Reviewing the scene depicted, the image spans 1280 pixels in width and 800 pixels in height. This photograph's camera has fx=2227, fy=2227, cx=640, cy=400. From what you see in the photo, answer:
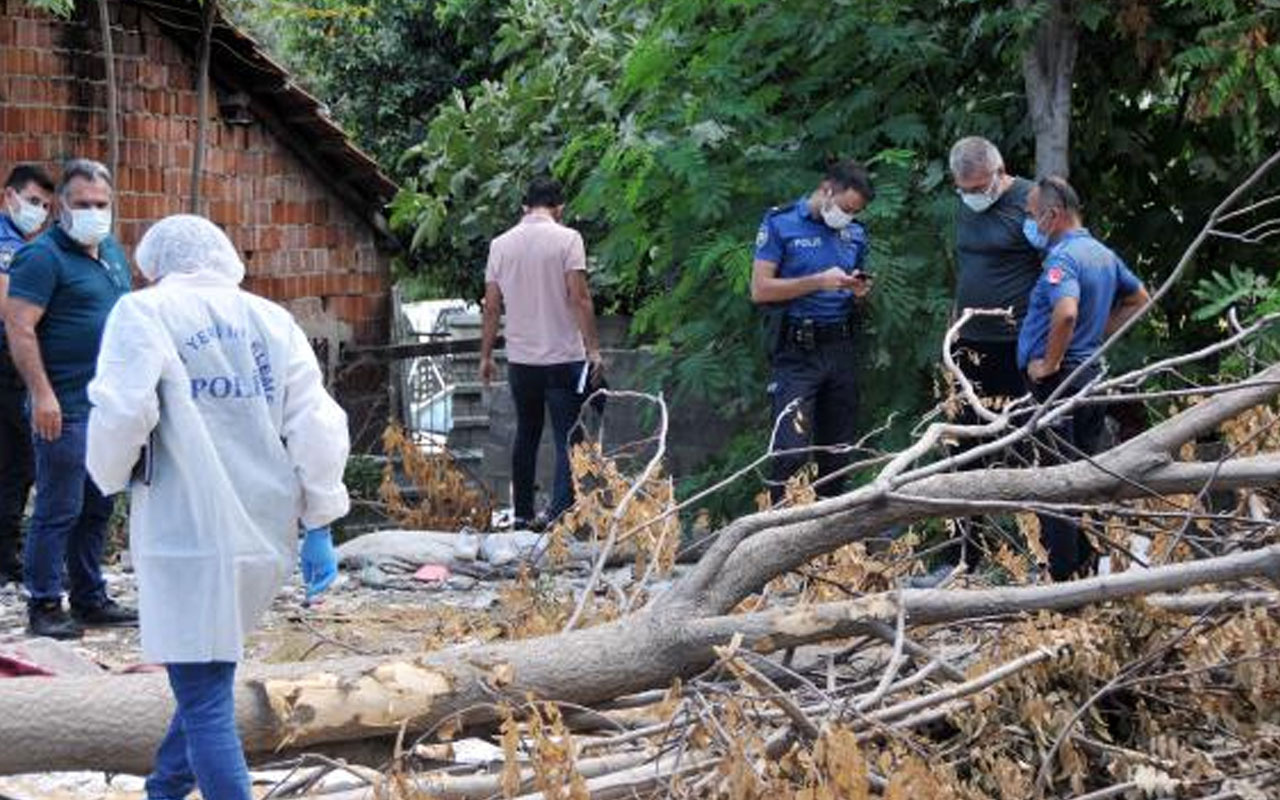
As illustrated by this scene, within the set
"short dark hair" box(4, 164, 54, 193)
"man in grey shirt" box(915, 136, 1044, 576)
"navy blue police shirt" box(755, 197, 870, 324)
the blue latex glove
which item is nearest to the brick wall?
"short dark hair" box(4, 164, 54, 193)

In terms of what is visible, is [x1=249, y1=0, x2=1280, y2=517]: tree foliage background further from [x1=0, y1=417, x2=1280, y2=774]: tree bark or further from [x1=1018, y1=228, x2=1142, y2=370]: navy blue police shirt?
[x1=0, y1=417, x2=1280, y2=774]: tree bark

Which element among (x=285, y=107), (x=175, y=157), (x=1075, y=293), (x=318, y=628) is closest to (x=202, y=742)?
(x=318, y=628)

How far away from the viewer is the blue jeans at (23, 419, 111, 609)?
7.68m

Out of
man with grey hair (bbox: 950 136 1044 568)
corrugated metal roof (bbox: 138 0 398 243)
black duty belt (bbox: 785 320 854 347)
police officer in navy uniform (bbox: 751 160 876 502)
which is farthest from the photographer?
corrugated metal roof (bbox: 138 0 398 243)

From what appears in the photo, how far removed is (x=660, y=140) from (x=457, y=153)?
13.4 feet

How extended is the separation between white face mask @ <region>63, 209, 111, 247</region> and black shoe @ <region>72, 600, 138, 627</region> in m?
1.35

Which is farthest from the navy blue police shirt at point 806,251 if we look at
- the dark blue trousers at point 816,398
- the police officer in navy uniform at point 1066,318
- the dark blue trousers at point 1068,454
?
the dark blue trousers at point 1068,454

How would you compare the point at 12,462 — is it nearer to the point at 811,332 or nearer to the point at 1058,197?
the point at 811,332

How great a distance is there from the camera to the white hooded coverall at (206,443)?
511 cm

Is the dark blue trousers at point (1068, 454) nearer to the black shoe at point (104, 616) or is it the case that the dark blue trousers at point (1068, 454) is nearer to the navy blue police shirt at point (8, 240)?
the black shoe at point (104, 616)

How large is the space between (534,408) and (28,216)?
303 cm

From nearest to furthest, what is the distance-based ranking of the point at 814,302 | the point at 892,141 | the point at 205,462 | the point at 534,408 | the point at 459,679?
the point at 205,462 → the point at 459,679 → the point at 814,302 → the point at 892,141 → the point at 534,408

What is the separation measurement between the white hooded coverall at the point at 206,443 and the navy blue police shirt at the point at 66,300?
7.73ft

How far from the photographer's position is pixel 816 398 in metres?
9.09
